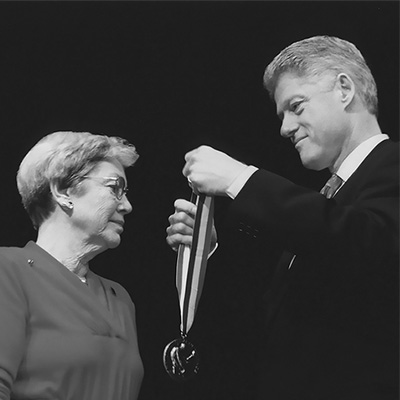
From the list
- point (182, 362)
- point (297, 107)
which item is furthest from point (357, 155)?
point (182, 362)

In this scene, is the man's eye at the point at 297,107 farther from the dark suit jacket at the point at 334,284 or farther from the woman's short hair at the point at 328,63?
the dark suit jacket at the point at 334,284

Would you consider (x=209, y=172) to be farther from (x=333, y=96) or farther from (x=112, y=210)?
(x=112, y=210)

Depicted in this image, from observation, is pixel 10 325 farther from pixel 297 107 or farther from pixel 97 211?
pixel 297 107

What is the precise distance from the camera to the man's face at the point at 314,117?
2.10m

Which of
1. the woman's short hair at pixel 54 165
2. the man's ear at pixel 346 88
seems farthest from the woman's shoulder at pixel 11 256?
the man's ear at pixel 346 88

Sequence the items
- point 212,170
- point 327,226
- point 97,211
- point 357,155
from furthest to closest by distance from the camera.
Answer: point 97,211
point 357,155
point 212,170
point 327,226

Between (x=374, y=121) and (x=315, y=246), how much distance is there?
50 cm

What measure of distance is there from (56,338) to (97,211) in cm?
40

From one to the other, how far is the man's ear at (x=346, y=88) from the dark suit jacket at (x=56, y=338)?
864 millimetres

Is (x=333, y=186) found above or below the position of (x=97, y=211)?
above

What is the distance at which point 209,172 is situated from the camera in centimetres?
185

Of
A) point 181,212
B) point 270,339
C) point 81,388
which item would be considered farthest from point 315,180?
point 81,388

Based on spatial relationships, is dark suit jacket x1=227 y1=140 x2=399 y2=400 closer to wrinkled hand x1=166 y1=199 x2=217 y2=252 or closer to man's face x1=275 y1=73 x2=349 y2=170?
man's face x1=275 y1=73 x2=349 y2=170

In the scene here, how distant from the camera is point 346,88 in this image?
6.93ft
